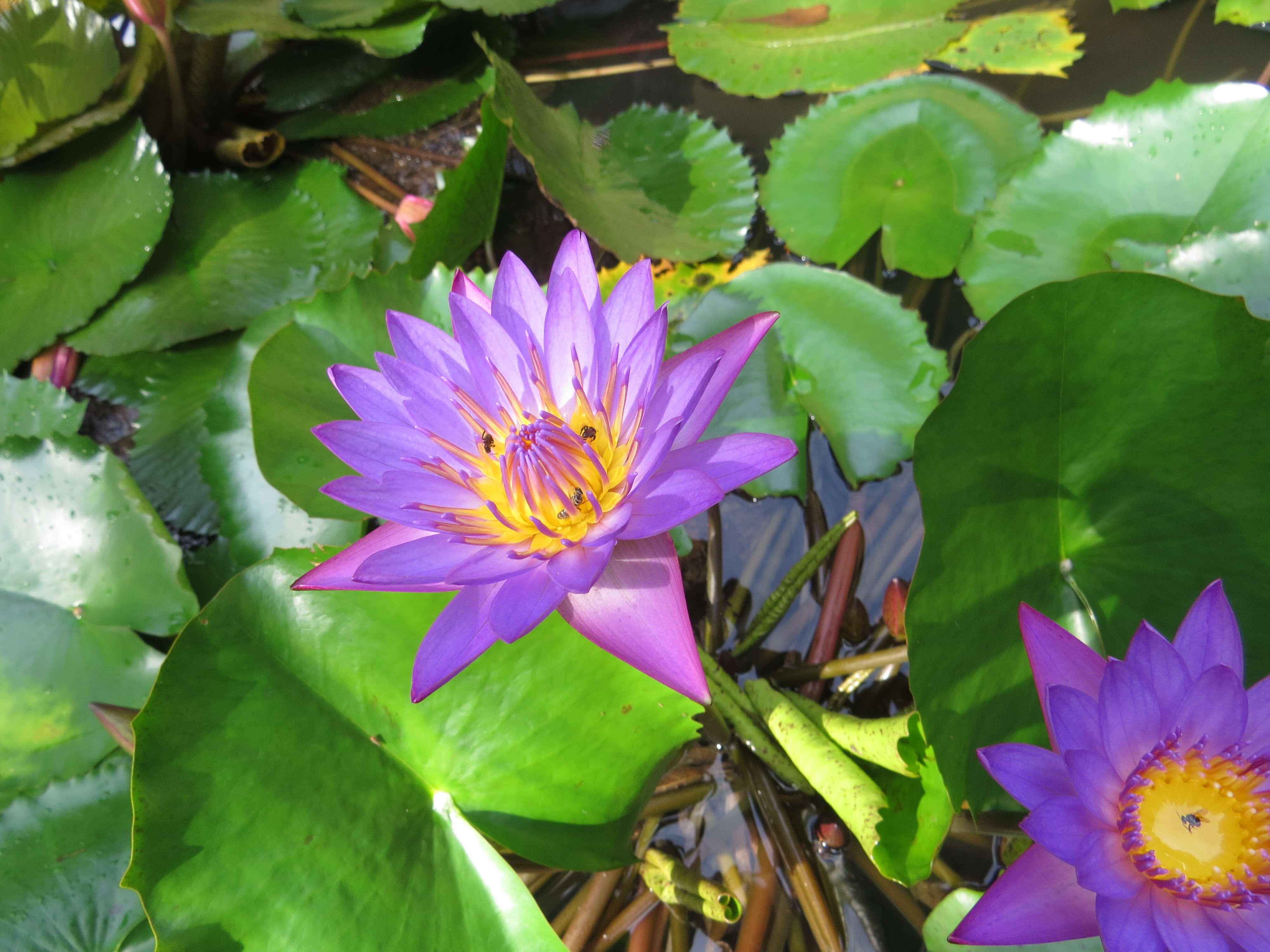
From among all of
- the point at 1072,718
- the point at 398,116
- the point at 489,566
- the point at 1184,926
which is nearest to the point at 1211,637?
the point at 1072,718

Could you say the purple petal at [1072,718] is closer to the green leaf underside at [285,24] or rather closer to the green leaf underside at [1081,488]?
the green leaf underside at [1081,488]

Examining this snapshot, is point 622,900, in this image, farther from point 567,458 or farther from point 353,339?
point 353,339

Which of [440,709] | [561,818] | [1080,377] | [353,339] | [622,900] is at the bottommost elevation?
[622,900]

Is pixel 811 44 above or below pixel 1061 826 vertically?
above

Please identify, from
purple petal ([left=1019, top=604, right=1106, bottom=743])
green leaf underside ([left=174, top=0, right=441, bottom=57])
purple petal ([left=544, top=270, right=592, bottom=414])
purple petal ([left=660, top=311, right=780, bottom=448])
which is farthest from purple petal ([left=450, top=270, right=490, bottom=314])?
green leaf underside ([left=174, top=0, right=441, bottom=57])

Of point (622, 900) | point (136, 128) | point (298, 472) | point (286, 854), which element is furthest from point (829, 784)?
point (136, 128)

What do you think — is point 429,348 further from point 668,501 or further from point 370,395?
point 668,501
